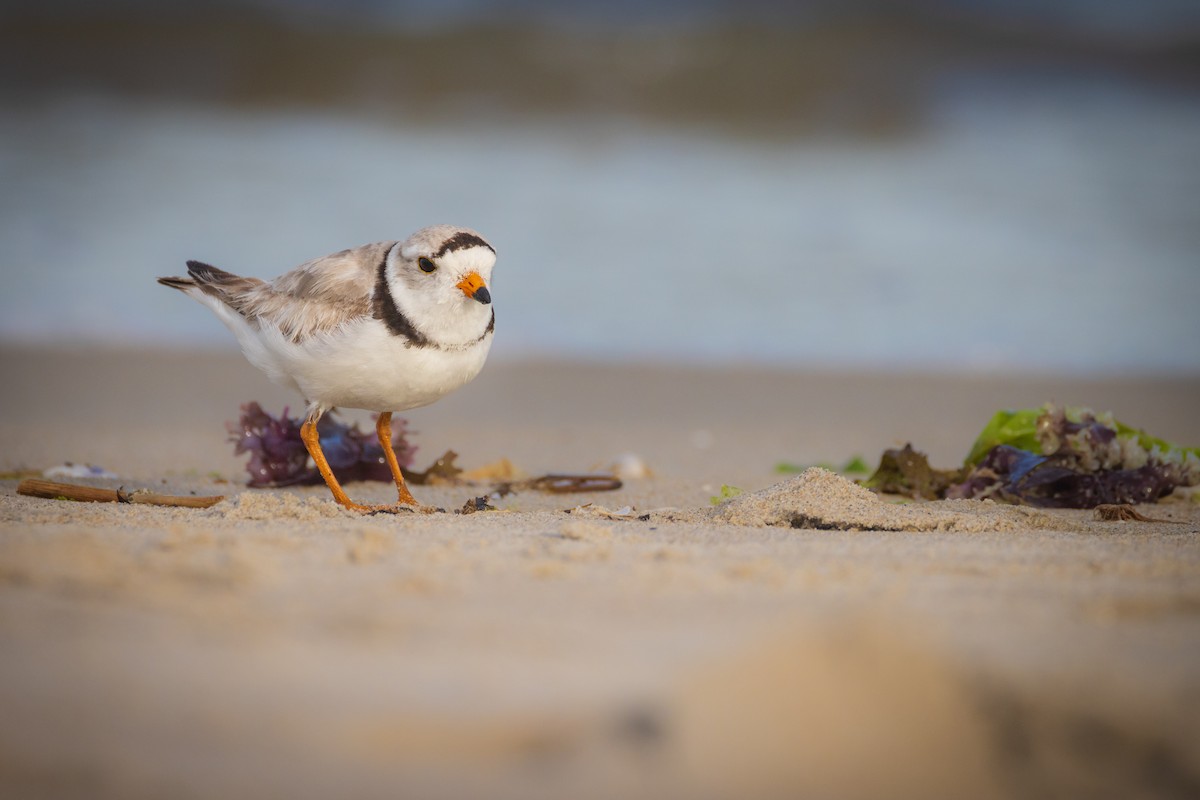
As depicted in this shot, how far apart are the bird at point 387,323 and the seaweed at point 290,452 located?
1.17 feet

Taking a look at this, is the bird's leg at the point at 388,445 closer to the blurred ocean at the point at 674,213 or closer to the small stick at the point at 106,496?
the small stick at the point at 106,496

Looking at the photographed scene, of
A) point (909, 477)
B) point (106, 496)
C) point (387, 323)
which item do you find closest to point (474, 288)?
point (387, 323)

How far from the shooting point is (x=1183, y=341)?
877cm

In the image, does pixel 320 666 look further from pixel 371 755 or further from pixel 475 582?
pixel 475 582

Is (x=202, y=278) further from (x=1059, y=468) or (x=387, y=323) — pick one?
(x=1059, y=468)

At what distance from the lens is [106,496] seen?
152 inches

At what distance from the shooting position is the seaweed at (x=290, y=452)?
15.4 ft

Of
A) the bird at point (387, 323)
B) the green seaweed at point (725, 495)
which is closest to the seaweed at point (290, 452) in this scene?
the bird at point (387, 323)

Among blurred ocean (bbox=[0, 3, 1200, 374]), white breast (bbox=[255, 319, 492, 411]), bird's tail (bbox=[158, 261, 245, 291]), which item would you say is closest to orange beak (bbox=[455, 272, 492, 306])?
white breast (bbox=[255, 319, 492, 411])

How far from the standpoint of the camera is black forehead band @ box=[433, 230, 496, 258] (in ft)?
13.4

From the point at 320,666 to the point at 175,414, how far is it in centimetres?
514

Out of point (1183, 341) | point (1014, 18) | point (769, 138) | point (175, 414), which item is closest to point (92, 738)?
point (175, 414)

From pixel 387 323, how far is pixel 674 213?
746cm

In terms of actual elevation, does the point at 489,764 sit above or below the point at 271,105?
below
